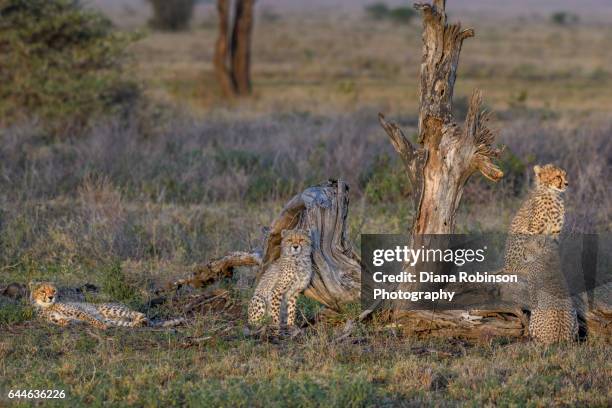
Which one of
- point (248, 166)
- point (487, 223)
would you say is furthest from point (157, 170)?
point (487, 223)

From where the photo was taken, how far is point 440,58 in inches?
245

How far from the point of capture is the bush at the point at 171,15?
51.6m

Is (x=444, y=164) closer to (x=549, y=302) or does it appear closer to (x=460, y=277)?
(x=460, y=277)

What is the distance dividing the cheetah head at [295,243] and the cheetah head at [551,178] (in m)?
1.63

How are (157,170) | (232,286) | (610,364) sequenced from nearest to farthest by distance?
(610,364) → (232,286) → (157,170)

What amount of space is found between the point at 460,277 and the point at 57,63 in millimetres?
9670

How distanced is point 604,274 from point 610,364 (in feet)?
7.13

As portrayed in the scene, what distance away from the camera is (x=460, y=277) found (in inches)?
255

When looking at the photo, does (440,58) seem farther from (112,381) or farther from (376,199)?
(376,199)

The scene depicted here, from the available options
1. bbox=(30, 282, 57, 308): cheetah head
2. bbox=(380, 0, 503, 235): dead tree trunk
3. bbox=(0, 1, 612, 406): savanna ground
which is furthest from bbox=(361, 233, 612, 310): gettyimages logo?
bbox=(30, 282, 57, 308): cheetah head

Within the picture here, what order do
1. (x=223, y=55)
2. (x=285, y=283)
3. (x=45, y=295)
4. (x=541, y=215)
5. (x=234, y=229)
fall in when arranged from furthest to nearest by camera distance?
(x=223, y=55)
(x=234, y=229)
(x=541, y=215)
(x=45, y=295)
(x=285, y=283)

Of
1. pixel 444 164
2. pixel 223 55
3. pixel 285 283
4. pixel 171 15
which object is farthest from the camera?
pixel 171 15

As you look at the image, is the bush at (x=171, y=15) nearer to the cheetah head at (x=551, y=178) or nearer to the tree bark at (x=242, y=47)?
the tree bark at (x=242, y=47)

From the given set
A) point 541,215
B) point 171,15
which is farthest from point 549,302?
point 171,15
